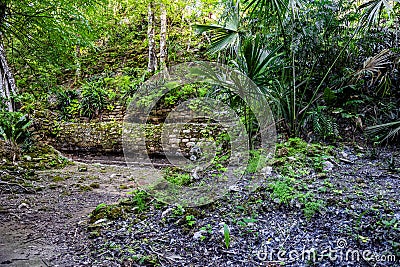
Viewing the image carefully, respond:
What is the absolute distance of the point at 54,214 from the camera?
9.92 feet

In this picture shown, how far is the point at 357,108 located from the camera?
16.0ft

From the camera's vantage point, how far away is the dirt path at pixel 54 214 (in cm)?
202

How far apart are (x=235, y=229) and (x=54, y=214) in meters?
2.08

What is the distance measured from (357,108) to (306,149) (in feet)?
5.90

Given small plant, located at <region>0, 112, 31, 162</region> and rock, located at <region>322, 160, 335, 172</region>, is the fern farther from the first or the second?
small plant, located at <region>0, 112, 31, 162</region>

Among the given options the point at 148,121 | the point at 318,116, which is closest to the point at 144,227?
the point at 318,116

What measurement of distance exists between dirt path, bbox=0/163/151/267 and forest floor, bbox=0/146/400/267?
1 cm

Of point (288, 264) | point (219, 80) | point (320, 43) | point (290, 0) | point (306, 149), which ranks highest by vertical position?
point (290, 0)

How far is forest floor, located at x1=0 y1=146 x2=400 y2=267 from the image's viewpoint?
6.03 ft

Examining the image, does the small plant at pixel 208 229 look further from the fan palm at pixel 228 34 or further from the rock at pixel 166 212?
the fan palm at pixel 228 34

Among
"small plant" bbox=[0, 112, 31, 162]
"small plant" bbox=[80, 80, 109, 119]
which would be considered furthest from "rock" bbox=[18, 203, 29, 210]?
"small plant" bbox=[80, 80, 109, 119]

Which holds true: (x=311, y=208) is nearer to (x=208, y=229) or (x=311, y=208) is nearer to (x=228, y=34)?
(x=208, y=229)

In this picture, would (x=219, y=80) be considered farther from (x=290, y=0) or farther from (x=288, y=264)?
(x=288, y=264)

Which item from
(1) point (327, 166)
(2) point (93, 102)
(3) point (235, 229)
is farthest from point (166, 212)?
(2) point (93, 102)
